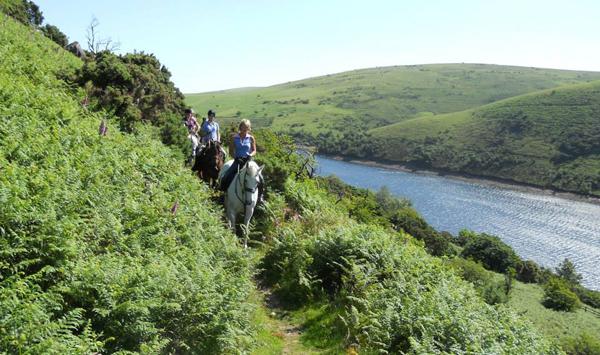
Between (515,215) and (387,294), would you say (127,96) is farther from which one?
(515,215)

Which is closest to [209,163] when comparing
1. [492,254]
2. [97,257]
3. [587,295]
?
[97,257]

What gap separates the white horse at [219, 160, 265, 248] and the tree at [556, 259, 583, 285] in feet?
311

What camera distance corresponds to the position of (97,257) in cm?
523

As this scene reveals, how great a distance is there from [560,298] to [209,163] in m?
85.3

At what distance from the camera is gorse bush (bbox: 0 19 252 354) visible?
164 inches

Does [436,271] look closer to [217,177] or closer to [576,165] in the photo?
[217,177]

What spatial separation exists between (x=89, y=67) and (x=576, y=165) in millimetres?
189884

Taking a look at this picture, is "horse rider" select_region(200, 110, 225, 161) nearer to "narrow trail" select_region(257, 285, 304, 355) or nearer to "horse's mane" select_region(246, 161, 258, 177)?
"horse's mane" select_region(246, 161, 258, 177)

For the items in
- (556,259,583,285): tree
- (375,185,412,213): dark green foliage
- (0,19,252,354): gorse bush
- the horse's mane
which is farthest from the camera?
(375,185,412,213): dark green foliage

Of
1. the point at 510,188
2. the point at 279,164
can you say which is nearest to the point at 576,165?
the point at 510,188

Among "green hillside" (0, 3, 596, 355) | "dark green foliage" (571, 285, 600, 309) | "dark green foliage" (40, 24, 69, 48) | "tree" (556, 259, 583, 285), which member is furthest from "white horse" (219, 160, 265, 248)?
"tree" (556, 259, 583, 285)

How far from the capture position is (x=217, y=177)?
14031 millimetres

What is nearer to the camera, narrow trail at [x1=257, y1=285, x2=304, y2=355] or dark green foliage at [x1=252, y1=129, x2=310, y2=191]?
narrow trail at [x1=257, y1=285, x2=304, y2=355]

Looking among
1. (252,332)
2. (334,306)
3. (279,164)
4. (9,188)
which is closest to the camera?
(9,188)
